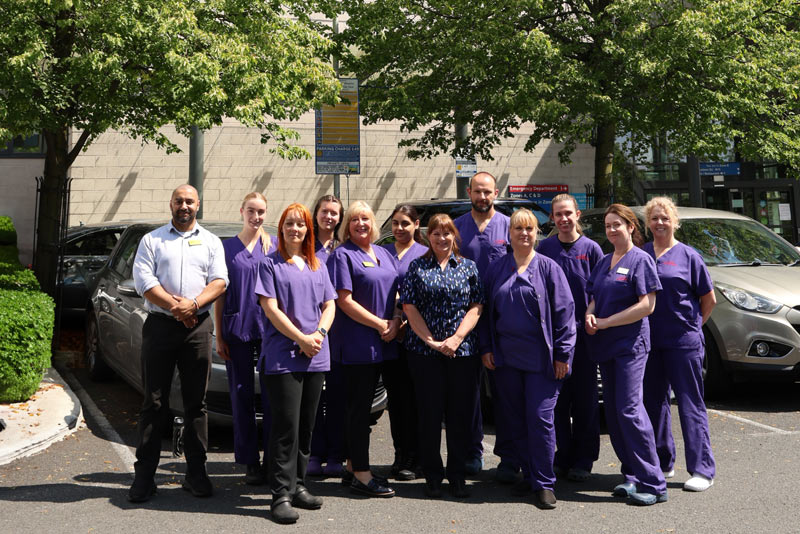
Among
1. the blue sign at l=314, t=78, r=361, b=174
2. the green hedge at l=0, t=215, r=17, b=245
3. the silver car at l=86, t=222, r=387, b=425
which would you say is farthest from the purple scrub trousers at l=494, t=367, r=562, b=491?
the green hedge at l=0, t=215, r=17, b=245

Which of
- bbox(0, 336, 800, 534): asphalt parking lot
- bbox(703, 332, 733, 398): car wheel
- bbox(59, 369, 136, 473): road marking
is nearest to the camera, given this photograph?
bbox(0, 336, 800, 534): asphalt parking lot

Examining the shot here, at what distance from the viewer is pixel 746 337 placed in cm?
751

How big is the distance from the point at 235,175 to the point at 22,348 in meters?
16.2

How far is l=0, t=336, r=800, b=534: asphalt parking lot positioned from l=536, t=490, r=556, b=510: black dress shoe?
0.19 feet

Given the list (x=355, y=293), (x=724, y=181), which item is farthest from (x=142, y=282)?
(x=724, y=181)

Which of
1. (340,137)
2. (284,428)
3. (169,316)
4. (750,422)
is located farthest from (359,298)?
(340,137)

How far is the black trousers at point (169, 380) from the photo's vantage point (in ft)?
16.9

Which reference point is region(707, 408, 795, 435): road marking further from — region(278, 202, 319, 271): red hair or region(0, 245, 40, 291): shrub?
region(0, 245, 40, 291): shrub

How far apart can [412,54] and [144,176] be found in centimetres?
1100

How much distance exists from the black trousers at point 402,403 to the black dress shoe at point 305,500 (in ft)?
2.97

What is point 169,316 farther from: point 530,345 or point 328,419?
point 530,345

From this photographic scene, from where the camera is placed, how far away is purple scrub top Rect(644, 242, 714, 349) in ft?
18.0

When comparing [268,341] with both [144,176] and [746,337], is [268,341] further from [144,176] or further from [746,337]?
[144,176]

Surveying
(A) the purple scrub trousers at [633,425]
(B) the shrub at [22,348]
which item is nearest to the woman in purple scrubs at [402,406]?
(A) the purple scrub trousers at [633,425]
